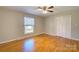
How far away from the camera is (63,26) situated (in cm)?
Result: 151

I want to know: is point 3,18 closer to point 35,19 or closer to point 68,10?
point 35,19

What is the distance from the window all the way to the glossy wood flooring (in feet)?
0.59

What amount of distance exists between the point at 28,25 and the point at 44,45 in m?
0.47

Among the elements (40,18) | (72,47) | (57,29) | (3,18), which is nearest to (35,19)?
(40,18)

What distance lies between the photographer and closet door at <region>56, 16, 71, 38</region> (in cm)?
148

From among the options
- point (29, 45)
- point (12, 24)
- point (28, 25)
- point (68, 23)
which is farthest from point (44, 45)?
point (12, 24)

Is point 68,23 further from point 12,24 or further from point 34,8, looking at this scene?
point 12,24

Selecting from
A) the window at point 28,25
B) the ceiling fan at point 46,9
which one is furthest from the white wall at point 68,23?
the window at point 28,25

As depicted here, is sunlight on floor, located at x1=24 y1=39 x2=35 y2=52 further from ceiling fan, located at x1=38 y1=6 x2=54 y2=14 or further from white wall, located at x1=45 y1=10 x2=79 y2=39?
ceiling fan, located at x1=38 y1=6 x2=54 y2=14

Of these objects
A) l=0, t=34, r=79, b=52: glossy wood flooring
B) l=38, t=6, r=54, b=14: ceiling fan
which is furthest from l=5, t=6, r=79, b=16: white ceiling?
l=0, t=34, r=79, b=52: glossy wood flooring

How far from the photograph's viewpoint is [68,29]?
1.51 metres
